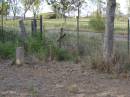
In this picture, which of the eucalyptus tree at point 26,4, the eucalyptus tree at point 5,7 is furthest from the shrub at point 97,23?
the eucalyptus tree at point 26,4

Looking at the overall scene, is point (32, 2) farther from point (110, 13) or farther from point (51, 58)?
point (110, 13)

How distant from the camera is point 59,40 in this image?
14.8m

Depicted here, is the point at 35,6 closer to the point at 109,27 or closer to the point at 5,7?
the point at 5,7

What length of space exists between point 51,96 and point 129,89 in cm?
163

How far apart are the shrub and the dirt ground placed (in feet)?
37.3

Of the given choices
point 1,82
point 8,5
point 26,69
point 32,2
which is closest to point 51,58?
point 26,69

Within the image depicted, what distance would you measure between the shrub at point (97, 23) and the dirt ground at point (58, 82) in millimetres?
11369

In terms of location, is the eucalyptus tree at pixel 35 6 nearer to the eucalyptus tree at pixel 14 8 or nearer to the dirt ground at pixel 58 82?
the eucalyptus tree at pixel 14 8

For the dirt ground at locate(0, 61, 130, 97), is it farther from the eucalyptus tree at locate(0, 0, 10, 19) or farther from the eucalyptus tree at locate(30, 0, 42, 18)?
the eucalyptus tree at locate(30, 0, 42, 18)

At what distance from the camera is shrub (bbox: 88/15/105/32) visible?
2156 centimetres

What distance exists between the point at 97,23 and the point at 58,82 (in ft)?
44.8

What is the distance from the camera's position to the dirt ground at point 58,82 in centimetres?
713

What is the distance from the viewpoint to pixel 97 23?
70.7 ft

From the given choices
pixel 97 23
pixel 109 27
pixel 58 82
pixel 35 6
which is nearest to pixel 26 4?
pixel 35 6
